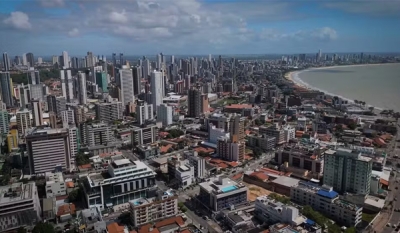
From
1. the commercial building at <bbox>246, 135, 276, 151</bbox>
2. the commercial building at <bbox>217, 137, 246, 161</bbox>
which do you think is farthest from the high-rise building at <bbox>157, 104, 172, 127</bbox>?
the commercial building at <bbox>217, 137, 246, 161</bbox>

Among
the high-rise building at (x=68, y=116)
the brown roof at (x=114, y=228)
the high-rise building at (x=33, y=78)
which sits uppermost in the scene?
the high-rise building at (x=33, y=78)

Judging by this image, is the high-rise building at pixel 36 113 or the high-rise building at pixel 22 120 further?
the high-rise building at pixel 36 113

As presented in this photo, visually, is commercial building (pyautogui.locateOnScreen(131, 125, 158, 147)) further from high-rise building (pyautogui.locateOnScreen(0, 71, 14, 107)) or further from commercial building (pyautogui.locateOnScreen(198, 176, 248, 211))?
high-rise building (pyautogui.locateOnScreen(0, 71, 14, 107))

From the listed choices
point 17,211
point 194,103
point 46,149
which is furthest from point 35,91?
point 17,211

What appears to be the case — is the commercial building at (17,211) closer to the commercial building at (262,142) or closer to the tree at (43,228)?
the tree at (43,228)

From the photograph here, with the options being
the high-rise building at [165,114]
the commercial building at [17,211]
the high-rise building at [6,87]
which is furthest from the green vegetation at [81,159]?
the high-rise building at [6,87]

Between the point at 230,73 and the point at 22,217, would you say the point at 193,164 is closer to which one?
the point at 22,217

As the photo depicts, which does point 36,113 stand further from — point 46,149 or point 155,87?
point 155,87
